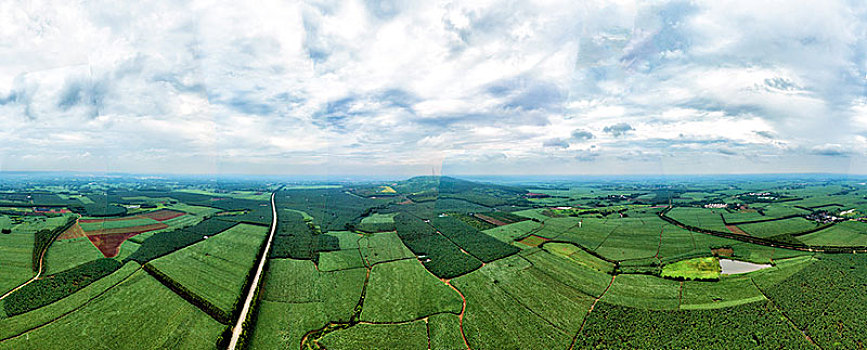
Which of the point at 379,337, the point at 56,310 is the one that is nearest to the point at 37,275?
the point at 56,310

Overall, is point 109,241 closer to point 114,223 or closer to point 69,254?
point 69,254

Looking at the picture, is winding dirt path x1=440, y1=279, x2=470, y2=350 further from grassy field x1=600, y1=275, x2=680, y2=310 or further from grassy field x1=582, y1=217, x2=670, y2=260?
grassy field x1=582, y1=217, x2=670, y2=260

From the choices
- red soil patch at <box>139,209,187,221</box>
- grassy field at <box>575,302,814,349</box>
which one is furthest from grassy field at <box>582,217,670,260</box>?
red soil patch at <box>139,209,187,221</box>

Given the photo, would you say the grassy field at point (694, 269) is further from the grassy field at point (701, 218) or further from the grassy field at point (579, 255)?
the grassy field at point (701, 218)

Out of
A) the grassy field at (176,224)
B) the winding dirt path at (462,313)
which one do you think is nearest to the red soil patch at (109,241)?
the grassy field at (176,224)

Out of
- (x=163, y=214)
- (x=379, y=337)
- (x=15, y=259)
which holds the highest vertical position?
(x=163, y=214)

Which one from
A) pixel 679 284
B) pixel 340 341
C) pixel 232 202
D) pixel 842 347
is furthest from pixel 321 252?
pixel 232 202
